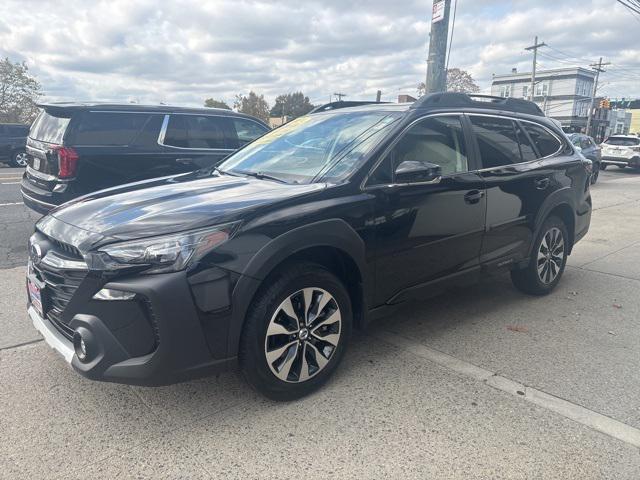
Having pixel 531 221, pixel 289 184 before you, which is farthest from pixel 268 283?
pixel 531 221

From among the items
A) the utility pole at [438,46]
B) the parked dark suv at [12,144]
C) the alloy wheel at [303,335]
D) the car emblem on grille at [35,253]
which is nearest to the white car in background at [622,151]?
the utility pole at [438,46]

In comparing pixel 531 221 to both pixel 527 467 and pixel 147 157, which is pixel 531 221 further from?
pixel 147 157

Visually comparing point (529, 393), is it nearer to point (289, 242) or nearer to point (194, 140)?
point (289, 242)

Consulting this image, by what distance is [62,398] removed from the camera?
298cm

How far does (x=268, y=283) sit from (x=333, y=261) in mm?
571

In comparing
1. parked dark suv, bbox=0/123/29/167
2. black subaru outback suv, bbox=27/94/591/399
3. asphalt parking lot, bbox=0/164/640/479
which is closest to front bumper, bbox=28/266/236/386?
black subaru outback suv, bbox=27/94/591/399

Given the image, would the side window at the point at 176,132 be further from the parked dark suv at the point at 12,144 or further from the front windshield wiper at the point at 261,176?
the parked dark suv at the point at 12,144

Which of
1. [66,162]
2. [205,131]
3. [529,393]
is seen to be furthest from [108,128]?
[529,393]

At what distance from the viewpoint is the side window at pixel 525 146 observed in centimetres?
458

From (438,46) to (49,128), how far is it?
5980 millimetres

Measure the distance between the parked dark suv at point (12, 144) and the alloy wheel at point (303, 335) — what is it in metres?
19.2

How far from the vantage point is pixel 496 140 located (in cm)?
432

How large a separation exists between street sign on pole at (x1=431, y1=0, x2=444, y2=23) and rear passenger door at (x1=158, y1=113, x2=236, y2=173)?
147 inches

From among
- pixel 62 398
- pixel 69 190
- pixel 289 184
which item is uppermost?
pixel 289 184
